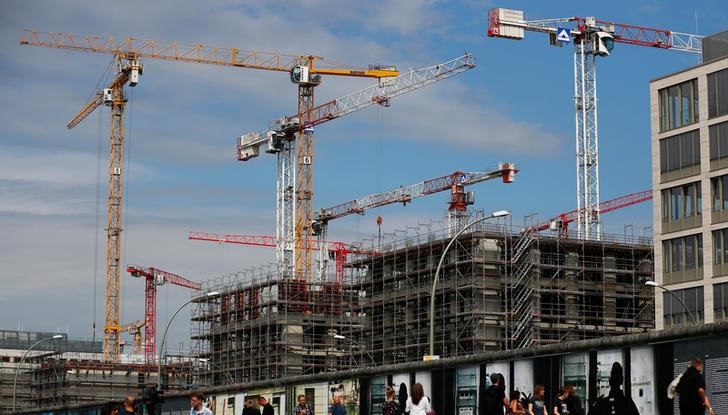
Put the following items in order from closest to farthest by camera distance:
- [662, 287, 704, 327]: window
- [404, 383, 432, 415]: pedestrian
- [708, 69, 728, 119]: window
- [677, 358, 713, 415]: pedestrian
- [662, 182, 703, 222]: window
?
1. [677, 358, 713, 415]: pedestrian
2. [404, 383, 432, 415]: pedestrian
3. [708, 69, 728, 119]: window
4. [662, 287, 704, 327]: window
5. [662, 182, 703, 222]: window

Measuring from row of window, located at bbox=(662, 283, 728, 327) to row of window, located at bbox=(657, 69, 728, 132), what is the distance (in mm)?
9514

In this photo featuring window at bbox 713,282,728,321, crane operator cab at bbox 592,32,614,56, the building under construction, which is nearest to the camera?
window at bbox 713,282,728,321

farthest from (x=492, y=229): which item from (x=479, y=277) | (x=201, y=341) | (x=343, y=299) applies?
(x=201, y=341)

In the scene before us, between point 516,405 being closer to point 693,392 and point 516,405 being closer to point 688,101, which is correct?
point 693,392

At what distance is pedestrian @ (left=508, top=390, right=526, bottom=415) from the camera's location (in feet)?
88.4

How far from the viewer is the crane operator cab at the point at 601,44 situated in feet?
436

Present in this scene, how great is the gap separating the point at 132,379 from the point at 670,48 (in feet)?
218

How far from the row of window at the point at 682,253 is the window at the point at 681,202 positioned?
54.6 inches

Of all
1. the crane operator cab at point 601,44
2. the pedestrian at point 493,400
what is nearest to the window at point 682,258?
the pedestrian at point 493,400

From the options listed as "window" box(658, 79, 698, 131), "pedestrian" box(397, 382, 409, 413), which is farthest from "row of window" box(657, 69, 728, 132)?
"pedestrian" box(397, 382, 409, 413)

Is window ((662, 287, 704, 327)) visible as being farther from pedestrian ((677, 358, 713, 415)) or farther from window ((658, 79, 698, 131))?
pedestrian ((677, 358, 713, 415))

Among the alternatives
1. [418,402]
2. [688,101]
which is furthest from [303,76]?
[418,402]

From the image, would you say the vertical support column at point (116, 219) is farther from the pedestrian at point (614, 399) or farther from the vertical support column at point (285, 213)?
the pedestrian at point (614, 399)

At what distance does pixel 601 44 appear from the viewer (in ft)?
437
